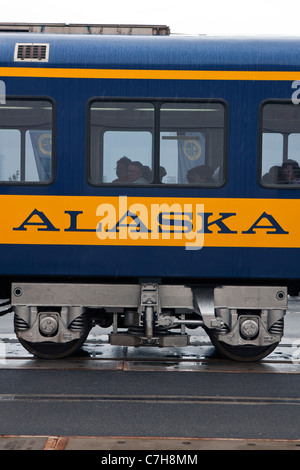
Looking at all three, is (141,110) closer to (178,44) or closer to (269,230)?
(178,44)

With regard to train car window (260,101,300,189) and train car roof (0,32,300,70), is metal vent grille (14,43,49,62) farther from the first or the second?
train car window (260,101,300,189)

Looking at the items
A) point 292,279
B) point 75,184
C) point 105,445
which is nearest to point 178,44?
point 75,184

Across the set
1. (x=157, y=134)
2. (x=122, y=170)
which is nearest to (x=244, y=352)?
(x=122, y=170)

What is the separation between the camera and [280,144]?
8.08 meters

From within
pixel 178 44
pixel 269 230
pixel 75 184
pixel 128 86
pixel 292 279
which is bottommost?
pixel 292 279

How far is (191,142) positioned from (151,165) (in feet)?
1.67

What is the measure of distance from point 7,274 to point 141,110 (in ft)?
7.77

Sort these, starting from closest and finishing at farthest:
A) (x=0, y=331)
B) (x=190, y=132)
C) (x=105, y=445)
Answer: (x=105, y=445) → (x=190, y=132) → (x=0, y=331)

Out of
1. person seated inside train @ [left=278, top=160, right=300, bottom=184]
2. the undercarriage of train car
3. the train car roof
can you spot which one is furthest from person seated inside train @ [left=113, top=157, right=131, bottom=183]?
person seated inside train @ [left=278, top=160, right=300, bottom=184]

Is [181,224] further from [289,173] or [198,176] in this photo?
[289,173]

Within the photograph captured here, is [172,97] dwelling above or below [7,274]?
above

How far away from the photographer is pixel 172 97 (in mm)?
8031

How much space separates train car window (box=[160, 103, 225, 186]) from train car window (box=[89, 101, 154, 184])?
17 cm

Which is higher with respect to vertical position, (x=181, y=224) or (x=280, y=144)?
(x=280, y=144)
